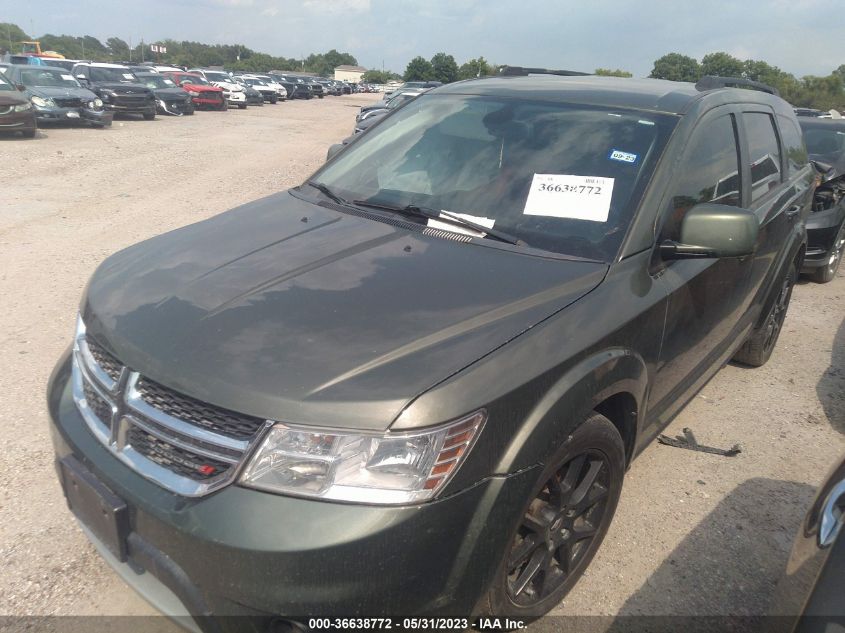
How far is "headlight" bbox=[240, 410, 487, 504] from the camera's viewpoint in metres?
1.69

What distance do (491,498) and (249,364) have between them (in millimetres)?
757

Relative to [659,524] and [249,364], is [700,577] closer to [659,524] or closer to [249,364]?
[659,524]

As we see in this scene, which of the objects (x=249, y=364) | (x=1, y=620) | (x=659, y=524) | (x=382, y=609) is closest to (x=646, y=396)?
(x=659, y=524)

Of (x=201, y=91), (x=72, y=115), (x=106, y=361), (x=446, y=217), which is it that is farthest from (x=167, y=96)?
(x=106, y=361)

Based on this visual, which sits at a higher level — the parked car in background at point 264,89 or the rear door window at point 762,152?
the rear door window at point 762,152

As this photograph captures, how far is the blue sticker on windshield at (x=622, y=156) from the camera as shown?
268cm

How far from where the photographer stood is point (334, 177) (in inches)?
134

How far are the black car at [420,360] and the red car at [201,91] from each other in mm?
26587

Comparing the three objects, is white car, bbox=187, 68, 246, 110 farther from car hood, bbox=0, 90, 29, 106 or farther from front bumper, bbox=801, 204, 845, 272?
front bumper, bbox=801, 204, 845, 272

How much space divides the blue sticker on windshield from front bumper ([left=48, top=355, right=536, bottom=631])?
1.49 meters

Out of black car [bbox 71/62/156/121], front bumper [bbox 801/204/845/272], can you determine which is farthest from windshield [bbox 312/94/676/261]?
black car [bbox 71/62/156/121]

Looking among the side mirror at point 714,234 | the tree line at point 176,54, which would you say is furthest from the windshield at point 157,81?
the tree line at point 176,54

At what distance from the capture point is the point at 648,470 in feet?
11.3

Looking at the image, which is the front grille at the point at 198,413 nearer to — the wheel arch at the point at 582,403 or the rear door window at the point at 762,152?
the wheel arch at the point at 582,403
